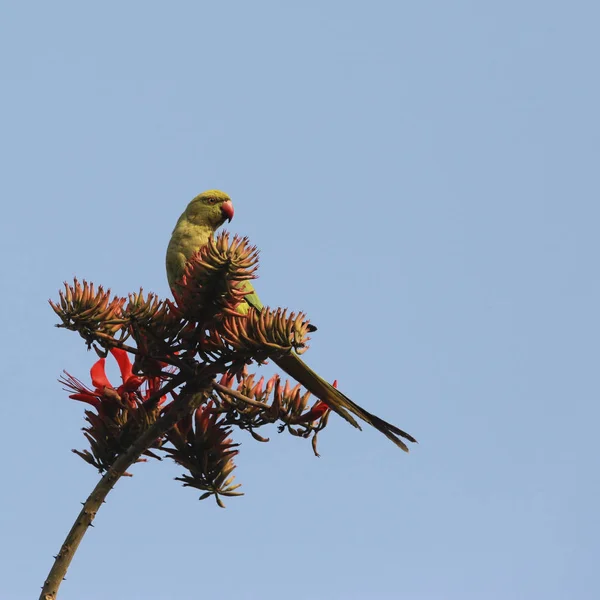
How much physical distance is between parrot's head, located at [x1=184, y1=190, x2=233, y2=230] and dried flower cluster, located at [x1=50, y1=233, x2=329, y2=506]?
11.4ft

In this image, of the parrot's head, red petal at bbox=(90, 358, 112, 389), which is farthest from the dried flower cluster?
the parrot's head

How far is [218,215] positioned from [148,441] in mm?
4153

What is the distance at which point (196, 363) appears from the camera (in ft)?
12.3

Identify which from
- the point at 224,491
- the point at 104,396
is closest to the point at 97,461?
the point at 104,396

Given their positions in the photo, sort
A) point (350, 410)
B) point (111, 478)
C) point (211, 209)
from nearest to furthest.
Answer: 1. point (111, 478)
2. point (350, 410)
3. point (211, 209)

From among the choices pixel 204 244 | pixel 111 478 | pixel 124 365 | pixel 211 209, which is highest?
pixel 211 209

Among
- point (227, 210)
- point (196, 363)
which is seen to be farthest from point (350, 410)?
point (227, 210)

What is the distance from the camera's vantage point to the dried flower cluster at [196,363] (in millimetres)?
3658

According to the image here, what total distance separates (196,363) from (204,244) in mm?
1530

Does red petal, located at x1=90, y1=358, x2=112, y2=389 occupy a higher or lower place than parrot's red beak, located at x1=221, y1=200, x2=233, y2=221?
lower

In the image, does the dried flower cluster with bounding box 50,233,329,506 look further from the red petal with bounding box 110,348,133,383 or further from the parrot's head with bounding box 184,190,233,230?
the parrot's head with bounding box 184,190,233,230

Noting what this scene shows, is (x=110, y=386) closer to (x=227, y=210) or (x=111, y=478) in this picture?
(x=111, y=478)

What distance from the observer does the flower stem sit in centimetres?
330

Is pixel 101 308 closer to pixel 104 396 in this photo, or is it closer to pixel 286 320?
pixel 104 396
